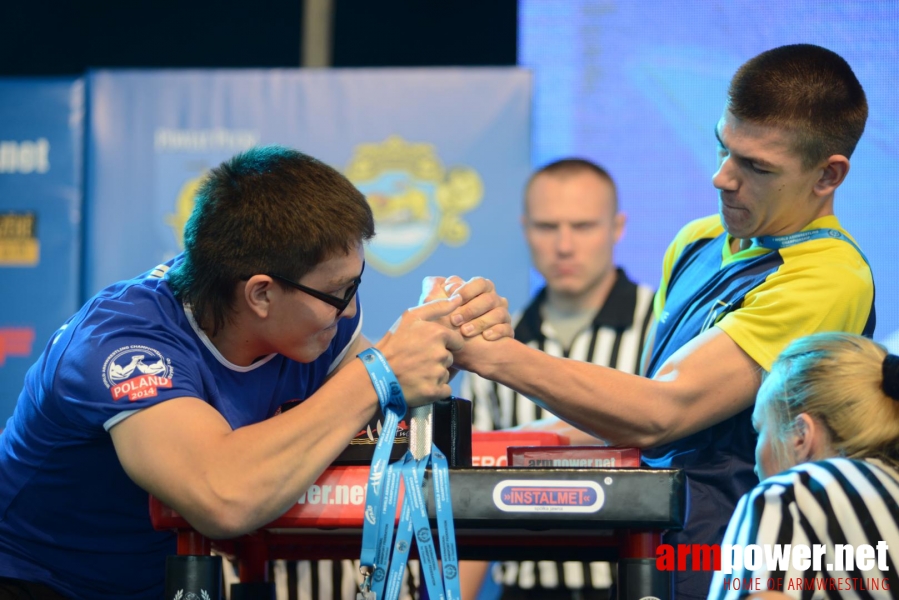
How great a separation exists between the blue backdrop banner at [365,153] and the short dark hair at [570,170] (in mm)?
92

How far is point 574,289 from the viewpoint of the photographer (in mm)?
3855

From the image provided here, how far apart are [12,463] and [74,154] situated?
7.90ft

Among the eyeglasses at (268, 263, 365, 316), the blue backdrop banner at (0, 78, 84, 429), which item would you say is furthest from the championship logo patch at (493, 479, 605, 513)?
the blue backdrop banner at (0, 78, 84, 429)

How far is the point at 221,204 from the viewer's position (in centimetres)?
202

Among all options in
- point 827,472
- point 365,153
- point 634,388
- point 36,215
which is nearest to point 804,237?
point 634,388

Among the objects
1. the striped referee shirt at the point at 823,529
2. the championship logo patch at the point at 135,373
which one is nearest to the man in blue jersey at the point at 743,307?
the striped referee shirt at the point at 823,529

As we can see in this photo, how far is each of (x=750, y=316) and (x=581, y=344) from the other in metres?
1.62

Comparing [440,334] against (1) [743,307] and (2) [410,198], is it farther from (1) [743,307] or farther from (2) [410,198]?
(2) [410,198]

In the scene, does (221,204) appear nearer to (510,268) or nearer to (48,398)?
(48,398)

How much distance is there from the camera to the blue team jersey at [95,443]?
1893 millimetres

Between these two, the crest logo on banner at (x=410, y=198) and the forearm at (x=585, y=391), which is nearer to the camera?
the forearm at (x=585, y=391)

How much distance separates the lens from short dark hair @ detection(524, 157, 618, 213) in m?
3.94

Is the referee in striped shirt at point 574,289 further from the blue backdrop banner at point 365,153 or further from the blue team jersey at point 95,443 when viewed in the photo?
the blue team jersey at point 95,443

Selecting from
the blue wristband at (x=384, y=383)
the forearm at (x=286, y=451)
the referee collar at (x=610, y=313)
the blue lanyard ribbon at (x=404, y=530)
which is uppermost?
the referee collar at (x=610, y=313)
